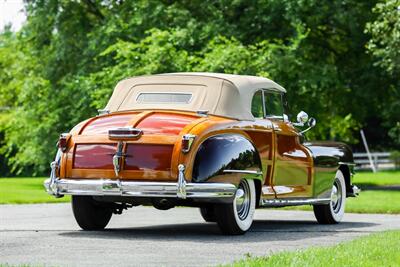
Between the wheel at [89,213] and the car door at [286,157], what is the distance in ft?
6.97

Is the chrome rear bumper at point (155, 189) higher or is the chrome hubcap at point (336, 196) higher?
the chrome rear bumper at point (155, 189)

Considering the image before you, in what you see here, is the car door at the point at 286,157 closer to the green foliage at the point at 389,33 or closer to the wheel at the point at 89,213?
the wheel at the point at 89,213

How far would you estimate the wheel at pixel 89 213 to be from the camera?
11523 millimetres

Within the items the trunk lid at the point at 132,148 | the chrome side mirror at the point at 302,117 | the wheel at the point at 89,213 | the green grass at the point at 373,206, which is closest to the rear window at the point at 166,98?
the trunk lid at the point at 132,148

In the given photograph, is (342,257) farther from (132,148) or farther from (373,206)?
(373,206)

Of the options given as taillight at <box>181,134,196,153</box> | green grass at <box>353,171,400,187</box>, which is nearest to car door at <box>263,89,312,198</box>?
taillight at <box>181,134,196,153</box>

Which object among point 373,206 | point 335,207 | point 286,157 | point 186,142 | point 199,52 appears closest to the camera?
point 186,142

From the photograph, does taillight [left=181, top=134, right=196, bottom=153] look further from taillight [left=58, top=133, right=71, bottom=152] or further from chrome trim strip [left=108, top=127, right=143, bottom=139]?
taillight [left=58, top=133, right=71, bottom=152]

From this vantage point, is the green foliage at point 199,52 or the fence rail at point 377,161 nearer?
the green foliage at point 199,52

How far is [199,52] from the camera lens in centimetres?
2794

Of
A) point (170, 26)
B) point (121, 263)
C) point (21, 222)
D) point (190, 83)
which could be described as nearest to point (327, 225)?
point (190, 83)

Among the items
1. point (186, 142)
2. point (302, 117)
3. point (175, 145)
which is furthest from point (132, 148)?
point (302, 117)

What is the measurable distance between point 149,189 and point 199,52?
1779 centimetres

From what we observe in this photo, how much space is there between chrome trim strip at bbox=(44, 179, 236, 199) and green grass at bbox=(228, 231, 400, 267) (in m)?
1.67
